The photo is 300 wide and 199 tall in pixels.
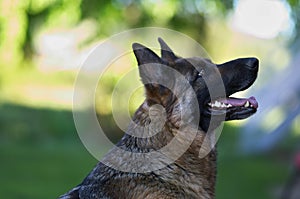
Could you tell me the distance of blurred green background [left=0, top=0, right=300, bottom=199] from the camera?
7492 mm

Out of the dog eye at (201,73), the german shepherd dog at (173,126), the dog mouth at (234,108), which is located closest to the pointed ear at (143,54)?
the german shepherd dog at (173,126)

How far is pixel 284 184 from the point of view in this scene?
41.2 ft

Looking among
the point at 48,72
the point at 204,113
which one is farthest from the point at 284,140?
the point at 204,113

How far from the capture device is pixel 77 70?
16078 mm

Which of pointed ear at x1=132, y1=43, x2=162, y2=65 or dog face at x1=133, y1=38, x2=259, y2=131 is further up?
pointed ear at x1=132, y1=43, x2=162, y2=65

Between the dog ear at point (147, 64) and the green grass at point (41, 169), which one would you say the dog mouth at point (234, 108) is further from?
the green grass at point (41, 169)

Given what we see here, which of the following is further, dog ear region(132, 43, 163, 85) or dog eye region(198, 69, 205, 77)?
dog eye region(198, 69, 205, 77)

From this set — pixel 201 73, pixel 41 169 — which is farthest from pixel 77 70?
Result: pixel 201 73

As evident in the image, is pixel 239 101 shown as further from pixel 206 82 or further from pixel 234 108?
pixel 206 82

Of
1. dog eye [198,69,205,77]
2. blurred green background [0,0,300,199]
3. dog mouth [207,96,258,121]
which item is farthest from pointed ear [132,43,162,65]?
→ blurred green background [0,0,300,199]

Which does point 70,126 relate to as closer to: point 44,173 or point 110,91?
point 110,91

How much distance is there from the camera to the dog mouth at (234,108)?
3971 millimetres

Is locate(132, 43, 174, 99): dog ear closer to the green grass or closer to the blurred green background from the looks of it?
the blurred green background

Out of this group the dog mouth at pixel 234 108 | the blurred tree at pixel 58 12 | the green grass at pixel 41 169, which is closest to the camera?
the dog mouth at pixel 234 108
